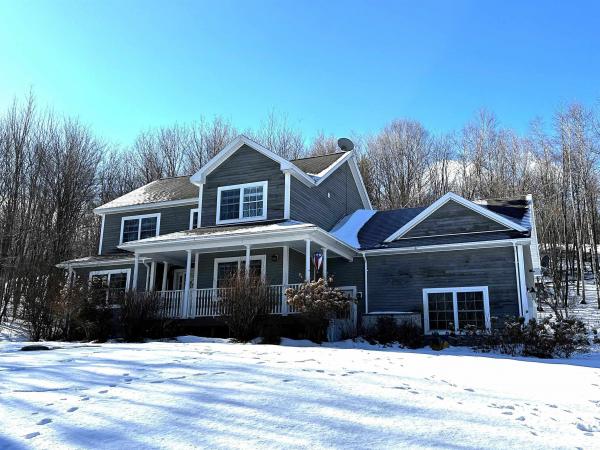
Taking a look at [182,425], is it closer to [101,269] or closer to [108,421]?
[108,421]

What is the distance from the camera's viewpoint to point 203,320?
15820mm

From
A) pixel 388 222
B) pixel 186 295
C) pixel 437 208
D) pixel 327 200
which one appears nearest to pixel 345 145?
pixel 327 200

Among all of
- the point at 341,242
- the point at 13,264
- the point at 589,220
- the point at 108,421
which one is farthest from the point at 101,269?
the point at 589,220

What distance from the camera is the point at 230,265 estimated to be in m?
17.7

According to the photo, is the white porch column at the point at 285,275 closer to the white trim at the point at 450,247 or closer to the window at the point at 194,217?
the white trim at the point at 450,247

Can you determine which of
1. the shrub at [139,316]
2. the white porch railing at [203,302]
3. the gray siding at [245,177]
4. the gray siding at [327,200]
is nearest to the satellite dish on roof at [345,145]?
the gray siding at [327,200]

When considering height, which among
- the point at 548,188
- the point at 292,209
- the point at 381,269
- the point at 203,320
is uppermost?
the point at 548,188

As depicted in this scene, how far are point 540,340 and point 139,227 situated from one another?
1607cm

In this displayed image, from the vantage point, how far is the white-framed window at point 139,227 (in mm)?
21062

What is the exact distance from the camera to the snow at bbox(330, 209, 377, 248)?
17.9 metres

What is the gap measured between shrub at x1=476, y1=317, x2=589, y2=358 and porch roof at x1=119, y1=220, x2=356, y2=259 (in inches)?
219

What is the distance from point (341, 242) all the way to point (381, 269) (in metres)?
1.81

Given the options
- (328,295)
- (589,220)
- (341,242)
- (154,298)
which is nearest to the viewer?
(328,295)

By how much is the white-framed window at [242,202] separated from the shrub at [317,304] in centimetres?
484
